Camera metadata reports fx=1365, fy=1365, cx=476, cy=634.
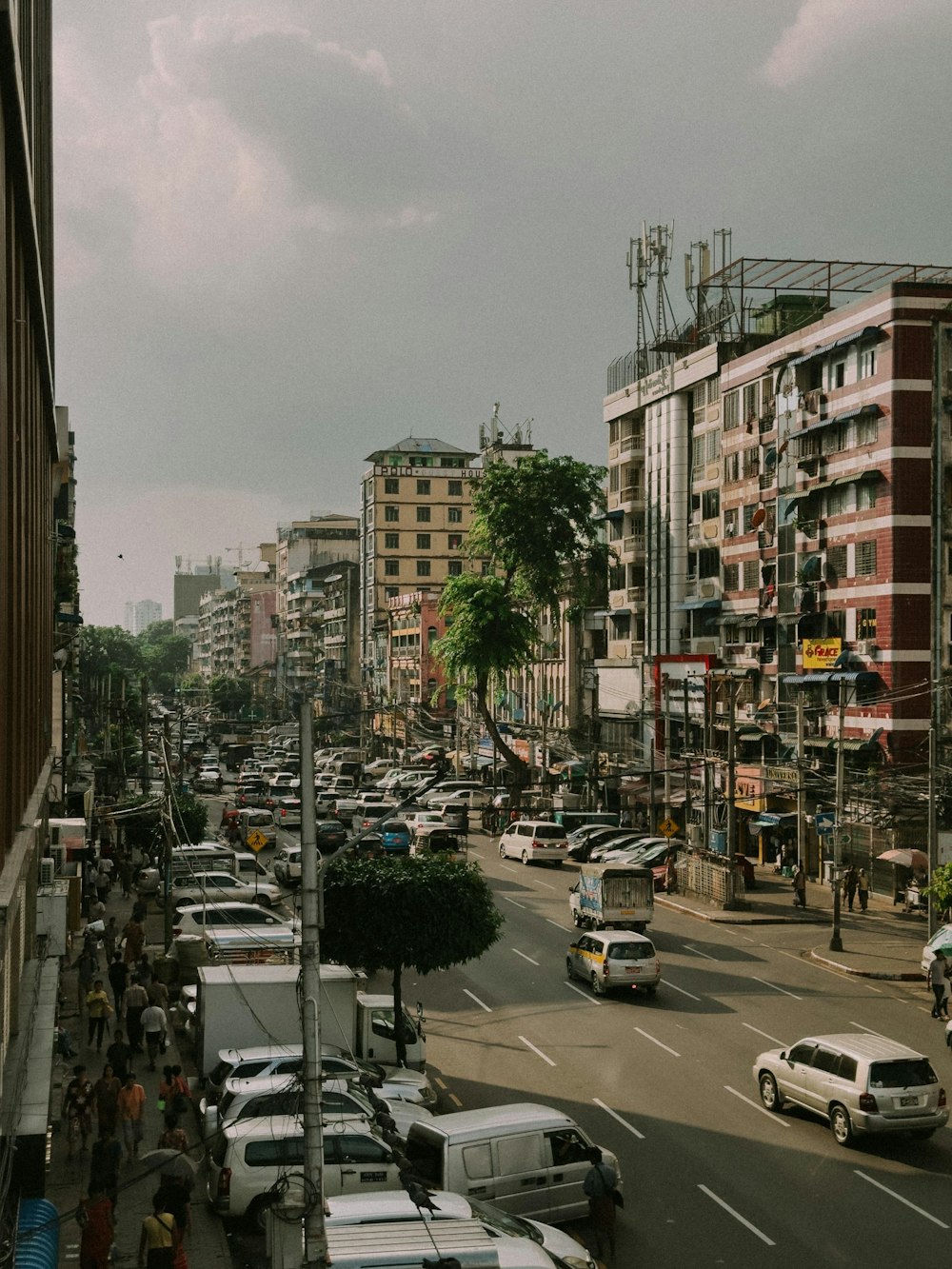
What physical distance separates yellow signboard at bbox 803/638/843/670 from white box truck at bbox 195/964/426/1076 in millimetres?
30204

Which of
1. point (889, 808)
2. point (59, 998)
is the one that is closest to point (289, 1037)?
point (59, 998)

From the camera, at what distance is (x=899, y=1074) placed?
2130cm

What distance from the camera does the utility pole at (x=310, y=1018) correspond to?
13461 millimetres

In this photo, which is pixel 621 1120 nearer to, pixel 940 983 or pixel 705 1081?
pixel 705 1081

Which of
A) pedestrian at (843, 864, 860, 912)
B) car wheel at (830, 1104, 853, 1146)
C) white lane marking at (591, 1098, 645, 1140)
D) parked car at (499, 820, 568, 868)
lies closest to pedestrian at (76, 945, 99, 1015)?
white lane marking at (591, 1098, 645, 1140)

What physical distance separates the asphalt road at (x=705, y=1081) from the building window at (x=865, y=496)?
16.5 m

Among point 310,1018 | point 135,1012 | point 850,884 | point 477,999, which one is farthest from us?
point 850,884

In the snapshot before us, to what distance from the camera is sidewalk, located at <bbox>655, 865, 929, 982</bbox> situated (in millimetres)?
36469

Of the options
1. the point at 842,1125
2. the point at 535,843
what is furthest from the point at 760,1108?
the point at 535,843

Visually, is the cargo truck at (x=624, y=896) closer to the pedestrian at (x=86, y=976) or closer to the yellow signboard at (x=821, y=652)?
the pedestrian at (x=86, y=976)

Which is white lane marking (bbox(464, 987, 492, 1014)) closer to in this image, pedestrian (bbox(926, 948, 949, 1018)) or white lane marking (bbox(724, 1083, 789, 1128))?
white lane marking (bbox(724, 1083, 789, 1128))

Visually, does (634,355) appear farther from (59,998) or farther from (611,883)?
(59,998)

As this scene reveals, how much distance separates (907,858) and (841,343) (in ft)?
64.1

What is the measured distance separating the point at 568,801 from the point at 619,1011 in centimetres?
4083
